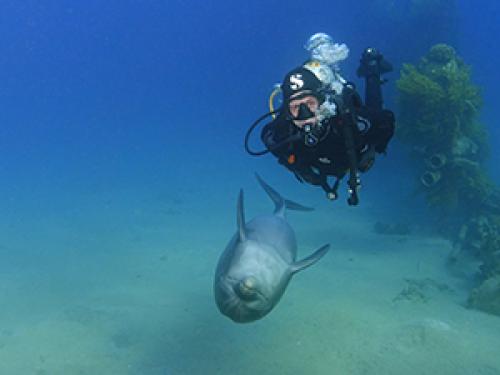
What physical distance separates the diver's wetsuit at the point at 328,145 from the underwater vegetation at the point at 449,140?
17.7 feet

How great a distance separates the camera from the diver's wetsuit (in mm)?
4070

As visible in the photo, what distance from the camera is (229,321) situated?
6.48m

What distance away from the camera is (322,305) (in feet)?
22.0

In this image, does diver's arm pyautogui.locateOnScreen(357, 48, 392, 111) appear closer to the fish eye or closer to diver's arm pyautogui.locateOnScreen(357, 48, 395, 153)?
diver's arm pyautogui.locateOnScreen(357, 48, 395, 153)

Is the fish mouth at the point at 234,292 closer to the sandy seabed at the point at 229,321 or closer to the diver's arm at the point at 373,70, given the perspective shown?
the sandy seabed at the point at 229,321

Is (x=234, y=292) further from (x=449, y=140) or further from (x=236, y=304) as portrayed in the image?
(x=449, y=140)

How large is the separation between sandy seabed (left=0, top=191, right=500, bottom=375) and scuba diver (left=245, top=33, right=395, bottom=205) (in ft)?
8.21

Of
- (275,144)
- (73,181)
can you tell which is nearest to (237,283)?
(275,144)

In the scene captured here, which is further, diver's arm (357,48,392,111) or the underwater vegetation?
the underwater vegetation

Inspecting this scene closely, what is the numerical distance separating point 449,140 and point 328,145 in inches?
265

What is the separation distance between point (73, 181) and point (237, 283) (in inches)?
830

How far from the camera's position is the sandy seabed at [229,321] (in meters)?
5.40

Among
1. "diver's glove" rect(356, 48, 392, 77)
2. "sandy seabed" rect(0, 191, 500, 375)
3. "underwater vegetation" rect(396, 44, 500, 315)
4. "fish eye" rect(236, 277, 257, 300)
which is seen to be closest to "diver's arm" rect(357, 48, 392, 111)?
"diver's glove" rect(356, 48, 392, 77)

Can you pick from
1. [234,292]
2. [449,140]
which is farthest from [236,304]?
[449,140]
